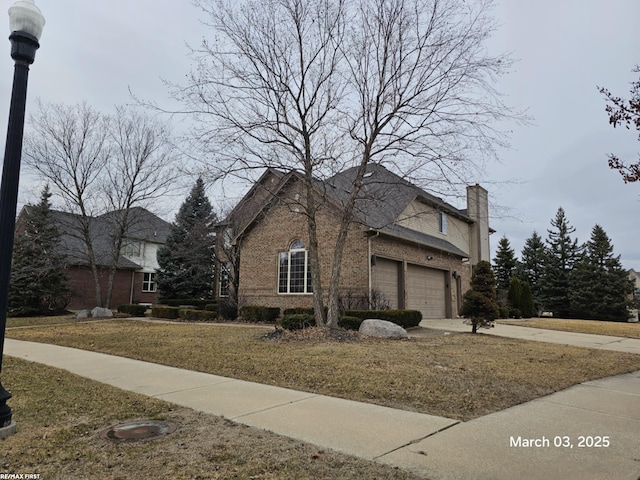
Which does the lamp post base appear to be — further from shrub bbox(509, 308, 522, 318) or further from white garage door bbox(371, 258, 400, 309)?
shrub bbox(509, 308, 522, 318)

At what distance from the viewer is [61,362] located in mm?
8766

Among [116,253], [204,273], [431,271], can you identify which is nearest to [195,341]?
[431,271]

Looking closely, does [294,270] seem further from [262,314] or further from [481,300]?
[481,300]

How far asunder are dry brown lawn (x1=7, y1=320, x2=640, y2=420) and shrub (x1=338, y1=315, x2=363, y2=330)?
2310 millimetres

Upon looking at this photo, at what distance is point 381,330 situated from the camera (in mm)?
12914

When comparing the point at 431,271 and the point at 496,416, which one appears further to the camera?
the point at 431,271

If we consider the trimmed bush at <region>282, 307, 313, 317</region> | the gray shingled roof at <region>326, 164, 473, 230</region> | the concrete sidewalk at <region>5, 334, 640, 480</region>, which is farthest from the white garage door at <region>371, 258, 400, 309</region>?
the concrete sidewalk at <region>5, 334, 640, 480</region>

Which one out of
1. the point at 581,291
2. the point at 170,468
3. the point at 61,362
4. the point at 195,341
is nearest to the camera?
the point at 170,468

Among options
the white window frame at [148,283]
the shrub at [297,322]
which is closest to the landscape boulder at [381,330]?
the shrub at [297,322]

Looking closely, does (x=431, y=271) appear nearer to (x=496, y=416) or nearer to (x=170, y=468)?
(x=496, y=416)

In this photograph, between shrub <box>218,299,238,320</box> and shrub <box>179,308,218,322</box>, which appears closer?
shrub <box>218,299,238,320</box>

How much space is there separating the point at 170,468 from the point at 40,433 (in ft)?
5.93

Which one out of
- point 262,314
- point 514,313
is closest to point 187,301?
point 262,314

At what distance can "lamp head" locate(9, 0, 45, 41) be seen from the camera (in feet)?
14.9
